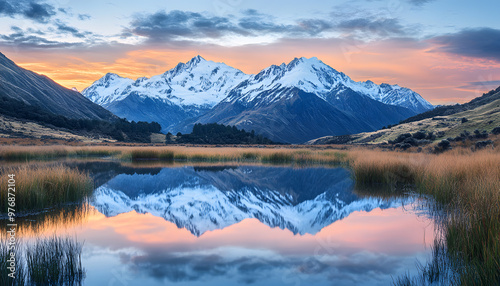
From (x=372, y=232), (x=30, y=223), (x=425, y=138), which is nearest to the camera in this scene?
(x=30, y=223)

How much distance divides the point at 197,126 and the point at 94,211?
132 metres

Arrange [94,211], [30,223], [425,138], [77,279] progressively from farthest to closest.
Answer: [425,138], [94,211], [30,223], [77,279]

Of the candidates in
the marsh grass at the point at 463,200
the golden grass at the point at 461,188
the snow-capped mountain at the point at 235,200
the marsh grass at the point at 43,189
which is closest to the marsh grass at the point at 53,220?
the marsh grass at the point at 43,189

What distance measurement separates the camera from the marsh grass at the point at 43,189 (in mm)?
13469

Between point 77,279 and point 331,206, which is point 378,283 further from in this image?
point 331,206

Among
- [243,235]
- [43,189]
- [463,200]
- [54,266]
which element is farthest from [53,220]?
[463,200]

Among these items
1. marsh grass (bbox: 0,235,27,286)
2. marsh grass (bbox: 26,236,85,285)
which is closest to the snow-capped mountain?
marsh grass (bbox: 26,236,85,285)

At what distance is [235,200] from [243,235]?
304 inches

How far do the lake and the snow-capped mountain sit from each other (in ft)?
0.19

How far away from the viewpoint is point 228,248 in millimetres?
10820

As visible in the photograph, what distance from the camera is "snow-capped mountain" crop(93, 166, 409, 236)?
15070mm

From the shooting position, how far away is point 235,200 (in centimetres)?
2023

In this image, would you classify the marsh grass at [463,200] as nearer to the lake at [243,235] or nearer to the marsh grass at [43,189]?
the lake at [243,235]

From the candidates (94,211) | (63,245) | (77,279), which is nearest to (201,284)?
(77,279)
